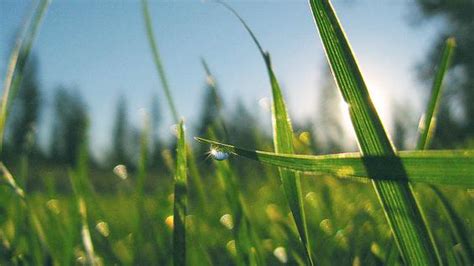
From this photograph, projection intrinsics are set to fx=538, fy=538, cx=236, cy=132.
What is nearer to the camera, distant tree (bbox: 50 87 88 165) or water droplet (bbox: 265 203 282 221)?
water droplet (bbox: 265 203 282 221)

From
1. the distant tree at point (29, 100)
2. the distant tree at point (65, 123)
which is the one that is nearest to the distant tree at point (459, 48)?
the distant tree at point (65, 123)

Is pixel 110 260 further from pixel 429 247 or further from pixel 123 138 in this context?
pixel 123 138

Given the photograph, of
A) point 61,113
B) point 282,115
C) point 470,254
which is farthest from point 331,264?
point 61,113

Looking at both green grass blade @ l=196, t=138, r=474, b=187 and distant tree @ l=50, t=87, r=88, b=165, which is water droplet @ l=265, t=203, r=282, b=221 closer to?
green grass blade @ l=196, t=138, r=474, b=187

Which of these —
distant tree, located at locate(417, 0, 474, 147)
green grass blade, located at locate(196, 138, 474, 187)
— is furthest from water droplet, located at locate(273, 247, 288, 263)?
distant tree, located at locate(417, 0, 474, 147)

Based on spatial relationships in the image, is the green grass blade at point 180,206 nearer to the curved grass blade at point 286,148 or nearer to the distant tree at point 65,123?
the curved grass blade at point 286,148

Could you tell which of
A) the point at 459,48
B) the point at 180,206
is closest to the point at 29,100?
the point at 459,48

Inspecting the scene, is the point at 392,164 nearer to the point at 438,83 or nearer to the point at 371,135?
the point at 371,135
